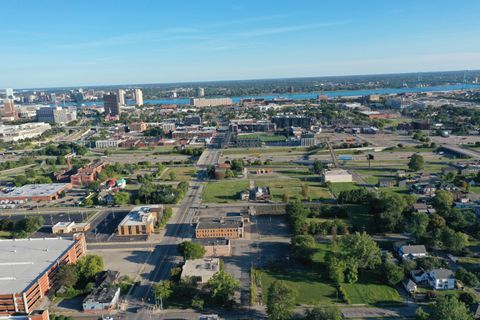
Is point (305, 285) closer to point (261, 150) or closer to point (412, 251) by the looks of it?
point (412, 251)

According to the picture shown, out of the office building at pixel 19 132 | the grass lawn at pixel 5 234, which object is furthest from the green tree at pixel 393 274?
the office building at pixel 19 132

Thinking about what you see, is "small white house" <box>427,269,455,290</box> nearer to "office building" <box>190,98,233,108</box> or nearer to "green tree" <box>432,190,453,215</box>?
"green tree" <box>432,190,453,215</box>

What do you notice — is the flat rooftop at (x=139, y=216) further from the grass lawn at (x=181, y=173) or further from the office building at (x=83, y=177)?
the office building at (x=83, y=177)

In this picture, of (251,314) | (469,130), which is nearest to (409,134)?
(469,130)

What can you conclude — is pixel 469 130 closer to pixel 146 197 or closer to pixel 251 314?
pixel 146 197

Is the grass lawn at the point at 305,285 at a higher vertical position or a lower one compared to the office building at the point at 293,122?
lower

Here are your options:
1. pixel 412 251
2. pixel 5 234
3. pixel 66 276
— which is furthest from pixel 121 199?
pixel 412 251
